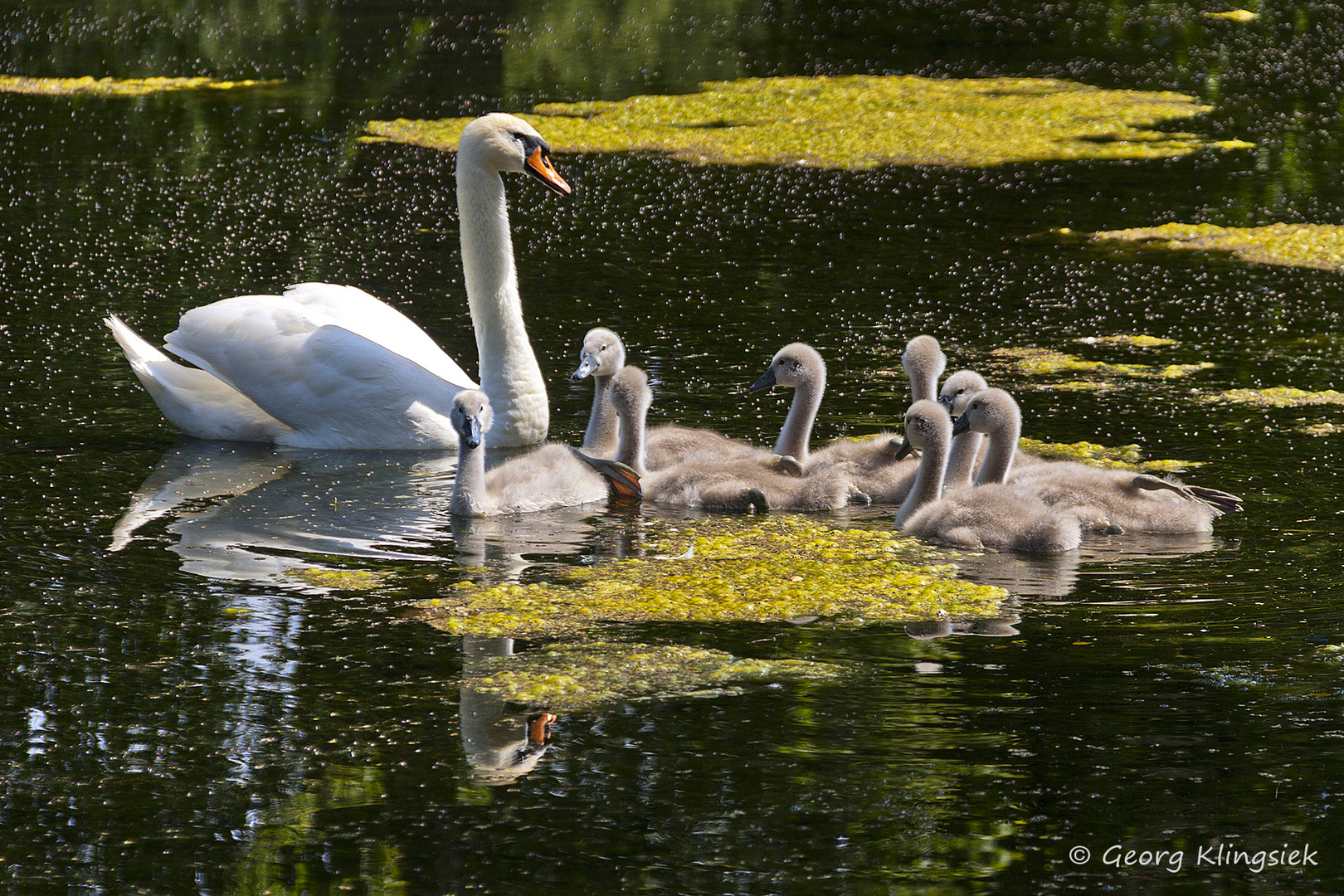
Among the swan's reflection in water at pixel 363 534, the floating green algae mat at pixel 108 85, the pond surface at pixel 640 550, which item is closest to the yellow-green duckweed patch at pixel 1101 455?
the pond surface at pixel 640 550

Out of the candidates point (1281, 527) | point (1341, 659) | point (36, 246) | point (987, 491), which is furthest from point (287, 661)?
point (36, 246)

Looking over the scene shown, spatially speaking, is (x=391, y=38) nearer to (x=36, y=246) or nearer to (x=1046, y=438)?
(x=36, y=246)

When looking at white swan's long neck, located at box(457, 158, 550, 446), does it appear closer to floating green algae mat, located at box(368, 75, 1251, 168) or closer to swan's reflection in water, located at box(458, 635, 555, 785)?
swan's reflection in water, located at box(458, 635, 555, 785)

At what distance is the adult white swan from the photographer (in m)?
8.88

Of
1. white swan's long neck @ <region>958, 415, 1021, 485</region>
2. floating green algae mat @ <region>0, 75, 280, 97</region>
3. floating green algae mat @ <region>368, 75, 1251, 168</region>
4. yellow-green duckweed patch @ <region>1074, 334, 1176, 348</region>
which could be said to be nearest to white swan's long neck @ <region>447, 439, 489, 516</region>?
white swan's long neck @ <region>958, 415, 1021, 485</region>

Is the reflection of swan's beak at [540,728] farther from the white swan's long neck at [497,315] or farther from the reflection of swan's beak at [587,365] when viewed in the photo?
the white swan's long neck at [497,315]

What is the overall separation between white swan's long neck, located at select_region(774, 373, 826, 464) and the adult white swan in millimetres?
1450

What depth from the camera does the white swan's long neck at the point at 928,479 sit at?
7680 mm

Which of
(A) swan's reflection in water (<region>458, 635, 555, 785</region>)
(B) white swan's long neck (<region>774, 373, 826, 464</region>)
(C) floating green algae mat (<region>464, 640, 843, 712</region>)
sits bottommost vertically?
(A) swan's reflection in water (<region>458, 635, 555, 785</region>)

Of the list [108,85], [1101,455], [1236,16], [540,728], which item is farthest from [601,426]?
[1236,16]

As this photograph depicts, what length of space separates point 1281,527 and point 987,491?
4.32 ft

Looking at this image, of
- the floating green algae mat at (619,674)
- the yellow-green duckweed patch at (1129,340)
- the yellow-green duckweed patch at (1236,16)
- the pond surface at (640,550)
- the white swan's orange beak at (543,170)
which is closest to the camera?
the pond surface at (640,550)

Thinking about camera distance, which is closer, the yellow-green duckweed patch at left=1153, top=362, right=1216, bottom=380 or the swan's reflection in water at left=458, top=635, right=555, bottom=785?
the swan's reflection in water at left=458, top=635, right=555, bottom=785

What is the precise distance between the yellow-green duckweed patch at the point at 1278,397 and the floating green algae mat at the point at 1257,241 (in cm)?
393
